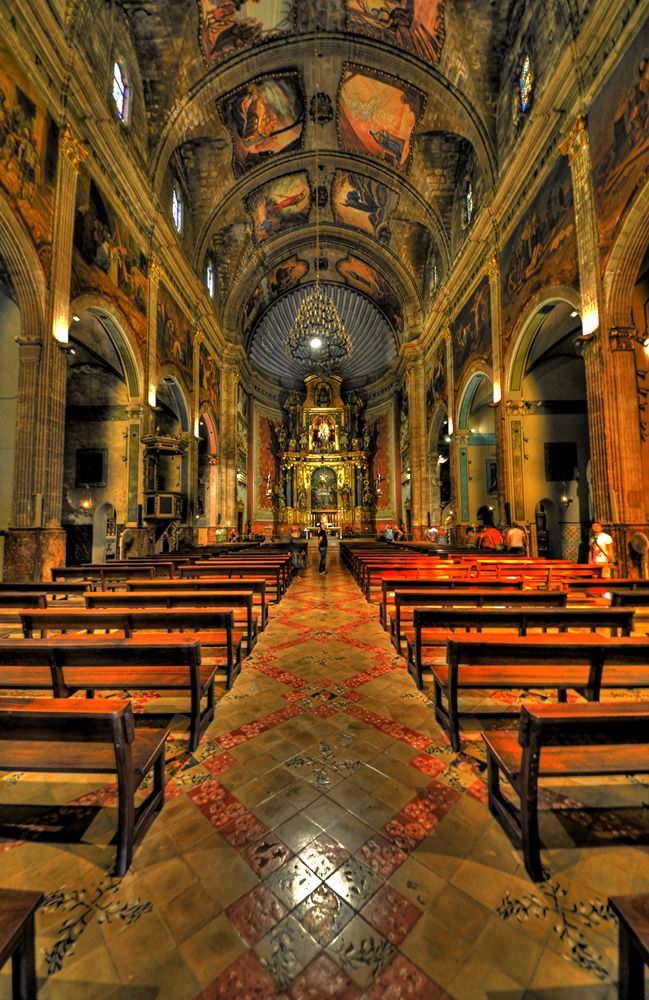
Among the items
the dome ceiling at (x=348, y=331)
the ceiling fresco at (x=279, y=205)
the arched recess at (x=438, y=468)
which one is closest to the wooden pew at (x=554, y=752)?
the arched recess at (x=438, y=468)

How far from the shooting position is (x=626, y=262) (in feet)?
20.9

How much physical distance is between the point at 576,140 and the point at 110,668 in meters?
10.9

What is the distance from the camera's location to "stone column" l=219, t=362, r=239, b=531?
17891 mm

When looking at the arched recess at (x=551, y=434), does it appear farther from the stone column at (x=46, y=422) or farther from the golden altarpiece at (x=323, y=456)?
the golden altarpiece at (x=323, y=456)

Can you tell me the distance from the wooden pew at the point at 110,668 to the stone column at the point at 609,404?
6684mm

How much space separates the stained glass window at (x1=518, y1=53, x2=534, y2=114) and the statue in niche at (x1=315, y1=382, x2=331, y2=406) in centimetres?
1827

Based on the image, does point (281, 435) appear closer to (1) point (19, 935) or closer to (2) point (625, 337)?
(2) point (625, 337)

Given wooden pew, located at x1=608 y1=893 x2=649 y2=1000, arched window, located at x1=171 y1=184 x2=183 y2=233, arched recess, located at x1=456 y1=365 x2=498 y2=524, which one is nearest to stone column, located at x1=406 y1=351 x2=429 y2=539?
arched recess, located at x1=456 y1=365 x2=498 y2=524

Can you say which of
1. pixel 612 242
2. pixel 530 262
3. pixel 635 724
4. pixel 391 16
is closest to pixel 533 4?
pixel 391 16

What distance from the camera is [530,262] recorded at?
9195mm

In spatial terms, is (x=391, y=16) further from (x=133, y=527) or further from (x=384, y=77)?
(x=133, y=527)

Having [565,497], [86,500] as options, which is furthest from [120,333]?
[565,497]

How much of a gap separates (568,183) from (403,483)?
15964mm

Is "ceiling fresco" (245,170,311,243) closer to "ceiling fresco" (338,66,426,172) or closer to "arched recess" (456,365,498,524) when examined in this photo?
"ceiling fresco" (338,66,426,172)
